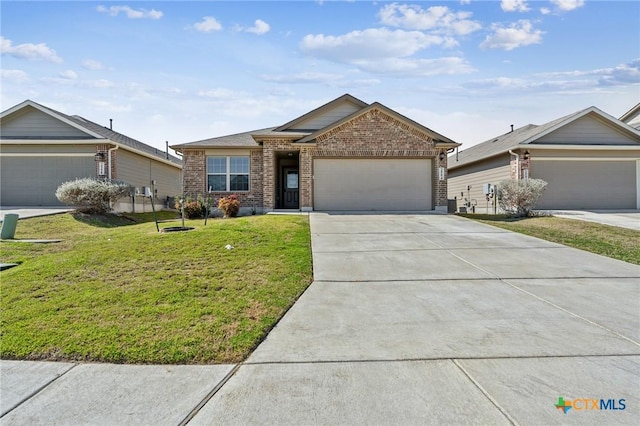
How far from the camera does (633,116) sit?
24641mm

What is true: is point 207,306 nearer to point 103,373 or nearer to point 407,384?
point 103,373

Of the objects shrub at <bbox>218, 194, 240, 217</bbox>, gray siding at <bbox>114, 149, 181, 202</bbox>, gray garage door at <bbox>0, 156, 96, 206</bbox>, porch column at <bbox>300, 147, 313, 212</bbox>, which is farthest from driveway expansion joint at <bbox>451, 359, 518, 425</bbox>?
gray garage door at <bbox>0, 156, 96, 206</bbox>

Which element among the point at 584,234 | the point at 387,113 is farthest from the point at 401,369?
the point at 387,113

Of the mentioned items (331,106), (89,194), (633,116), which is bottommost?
(89,194)

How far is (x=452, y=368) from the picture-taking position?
3.34 meters

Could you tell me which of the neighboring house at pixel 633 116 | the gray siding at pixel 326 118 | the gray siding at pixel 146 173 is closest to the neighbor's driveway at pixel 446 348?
the gray siding at pixel 326 118

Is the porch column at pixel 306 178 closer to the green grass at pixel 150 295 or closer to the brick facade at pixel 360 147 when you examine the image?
the brick facade at pixel 360 147

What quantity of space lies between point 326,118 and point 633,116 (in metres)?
22.1

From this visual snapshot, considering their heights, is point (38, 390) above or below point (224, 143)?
below

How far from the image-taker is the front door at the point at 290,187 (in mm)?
18391

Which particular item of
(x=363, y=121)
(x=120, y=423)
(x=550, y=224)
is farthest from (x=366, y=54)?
(x=120, y=423)

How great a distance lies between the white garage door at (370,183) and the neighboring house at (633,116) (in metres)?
18.1

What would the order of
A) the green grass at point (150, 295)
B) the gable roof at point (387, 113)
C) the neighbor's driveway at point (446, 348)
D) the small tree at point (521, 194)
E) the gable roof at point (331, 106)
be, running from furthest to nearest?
the gable roof at point (331, 106) < the gable roof at point (387, 113) < the small tree at point (521, 194) < the green grass at point (150, 295) < the neighbor's driveway at point (446, 348)

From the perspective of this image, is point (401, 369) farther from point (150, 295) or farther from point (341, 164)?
point (341, 164)
